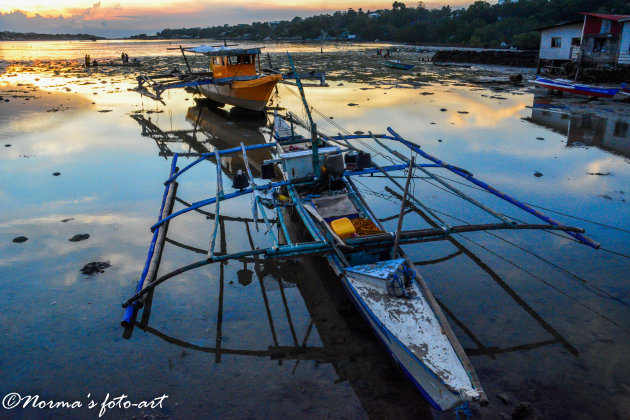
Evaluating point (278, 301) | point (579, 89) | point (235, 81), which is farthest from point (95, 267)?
point (579, 89)

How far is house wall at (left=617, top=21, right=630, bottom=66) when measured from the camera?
31.4m

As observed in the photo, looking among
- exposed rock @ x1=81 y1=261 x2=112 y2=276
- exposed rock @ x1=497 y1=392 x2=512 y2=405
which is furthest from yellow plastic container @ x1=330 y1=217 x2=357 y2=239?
exposed rock @ x1=81 y1=261 x2=112 y2=276

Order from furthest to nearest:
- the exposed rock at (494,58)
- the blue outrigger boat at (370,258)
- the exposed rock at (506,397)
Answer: the exposed rock at (494,58)
the exposed rock at (506,397)
the blue outrigger boat at (370,258)

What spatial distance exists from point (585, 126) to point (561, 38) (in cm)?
2421

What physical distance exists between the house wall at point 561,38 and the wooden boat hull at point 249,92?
30957 millimetres

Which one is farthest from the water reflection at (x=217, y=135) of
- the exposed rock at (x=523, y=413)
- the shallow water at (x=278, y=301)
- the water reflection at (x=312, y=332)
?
the exposed rock at (x=523, y=413)

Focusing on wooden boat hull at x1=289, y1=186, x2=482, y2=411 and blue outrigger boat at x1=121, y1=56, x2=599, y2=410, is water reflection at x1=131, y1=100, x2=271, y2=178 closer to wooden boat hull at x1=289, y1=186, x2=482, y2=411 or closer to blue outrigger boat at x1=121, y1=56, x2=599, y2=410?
blue outrigger boat at x1=121, y1=56, x2=599, y2=410

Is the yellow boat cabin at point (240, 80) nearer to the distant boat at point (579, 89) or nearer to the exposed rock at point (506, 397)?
the exposed rock at point (506, 397)

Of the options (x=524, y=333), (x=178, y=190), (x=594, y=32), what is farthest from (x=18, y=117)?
(x=594, y=32)

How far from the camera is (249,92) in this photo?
21.1 metres

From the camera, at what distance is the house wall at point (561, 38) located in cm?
3547

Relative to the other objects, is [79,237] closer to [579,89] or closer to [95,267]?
[95,267]

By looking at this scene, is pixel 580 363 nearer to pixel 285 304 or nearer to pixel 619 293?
pixel 619 293

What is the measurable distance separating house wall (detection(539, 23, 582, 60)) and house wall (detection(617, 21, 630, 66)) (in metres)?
3.75
